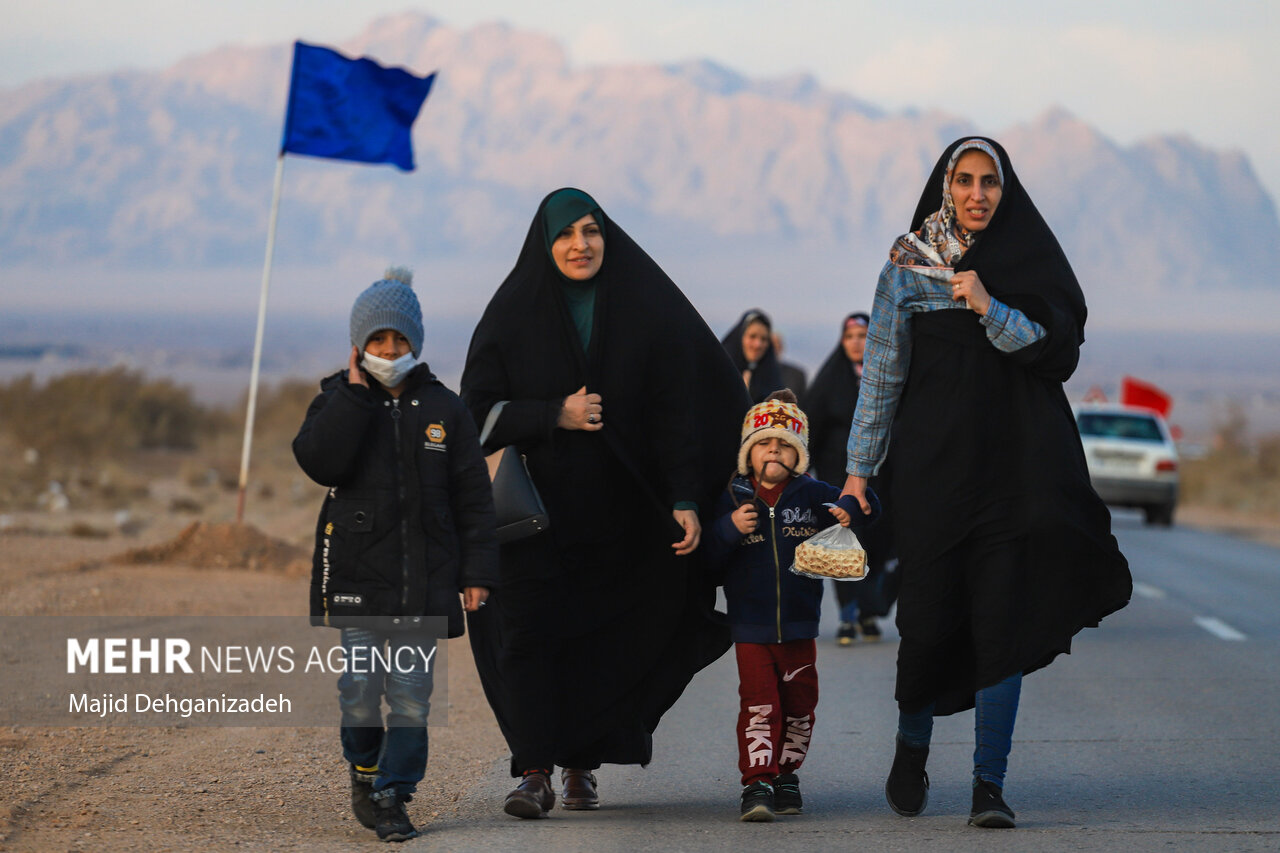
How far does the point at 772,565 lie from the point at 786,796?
2.66 ft

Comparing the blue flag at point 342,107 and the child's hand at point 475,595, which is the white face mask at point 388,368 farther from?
the blue flag at point 342,107

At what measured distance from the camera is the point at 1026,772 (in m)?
7.01

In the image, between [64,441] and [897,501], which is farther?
[64,441]

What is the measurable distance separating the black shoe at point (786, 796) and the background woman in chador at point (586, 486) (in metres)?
0.55

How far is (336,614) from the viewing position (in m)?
5.45

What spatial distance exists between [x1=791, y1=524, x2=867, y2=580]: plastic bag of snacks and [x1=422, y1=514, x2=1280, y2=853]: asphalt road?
0.86m

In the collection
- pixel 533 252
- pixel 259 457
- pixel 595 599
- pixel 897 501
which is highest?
pixel 533 252

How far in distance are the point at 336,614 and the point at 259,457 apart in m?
39.5

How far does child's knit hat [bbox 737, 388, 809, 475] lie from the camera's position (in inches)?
248

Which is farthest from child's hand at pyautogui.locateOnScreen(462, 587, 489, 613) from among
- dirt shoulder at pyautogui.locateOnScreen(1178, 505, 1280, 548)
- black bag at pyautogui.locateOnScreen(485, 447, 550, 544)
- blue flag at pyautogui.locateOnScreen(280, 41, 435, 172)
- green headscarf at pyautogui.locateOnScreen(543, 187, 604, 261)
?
dirt shoulder at pyautogui.locateOnScreen(1178, 505, 1280, 548)

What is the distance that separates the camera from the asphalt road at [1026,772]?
18.6 feet

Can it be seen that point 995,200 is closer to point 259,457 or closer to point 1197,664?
point 1197,664

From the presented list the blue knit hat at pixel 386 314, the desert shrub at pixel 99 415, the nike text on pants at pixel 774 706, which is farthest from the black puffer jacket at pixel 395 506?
the desert shrub at pixel 99 415

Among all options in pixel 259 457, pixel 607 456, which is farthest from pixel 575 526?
pixel 259 457
